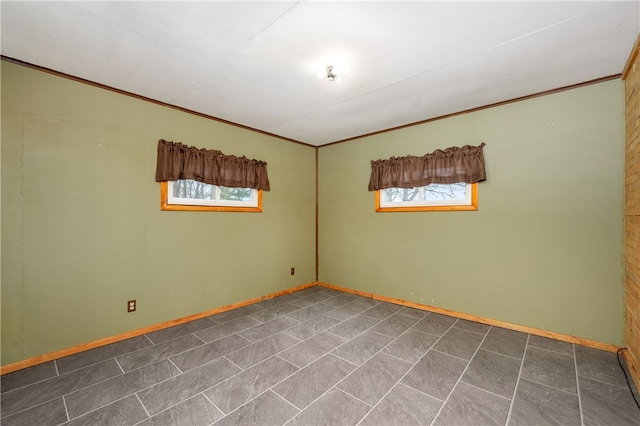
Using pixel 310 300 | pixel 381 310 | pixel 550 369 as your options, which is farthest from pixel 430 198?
pixel 310 300

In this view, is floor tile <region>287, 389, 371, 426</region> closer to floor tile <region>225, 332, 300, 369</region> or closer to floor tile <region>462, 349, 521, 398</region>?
floor tile <region>225, 332, 300, 369</region>

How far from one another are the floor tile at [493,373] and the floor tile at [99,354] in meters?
2.93

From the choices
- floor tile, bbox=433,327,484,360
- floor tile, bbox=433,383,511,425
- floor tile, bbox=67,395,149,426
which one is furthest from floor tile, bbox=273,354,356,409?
floor tile, bbox=433,327,484,360

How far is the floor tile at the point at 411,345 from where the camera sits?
246 centimetres

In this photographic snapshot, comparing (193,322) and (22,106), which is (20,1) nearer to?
(22,106)

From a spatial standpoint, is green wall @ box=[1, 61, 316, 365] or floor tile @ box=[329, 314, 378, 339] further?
floor tile @ box=[329, 314, 378, 339]

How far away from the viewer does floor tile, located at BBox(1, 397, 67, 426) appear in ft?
5.40

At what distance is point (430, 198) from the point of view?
145 inches

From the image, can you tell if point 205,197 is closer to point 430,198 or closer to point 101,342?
point 101,342

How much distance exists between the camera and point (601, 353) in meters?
2.46

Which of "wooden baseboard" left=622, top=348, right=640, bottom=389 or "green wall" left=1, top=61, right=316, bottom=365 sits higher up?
"green wall" left=1, top=61, right=316, bottom=365

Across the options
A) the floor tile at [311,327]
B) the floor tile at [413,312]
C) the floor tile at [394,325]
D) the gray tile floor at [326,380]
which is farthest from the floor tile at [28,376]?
the floor tile at [413,312]

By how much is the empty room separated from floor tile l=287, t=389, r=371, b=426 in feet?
0.06

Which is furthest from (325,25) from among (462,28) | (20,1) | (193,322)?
(193,322)
